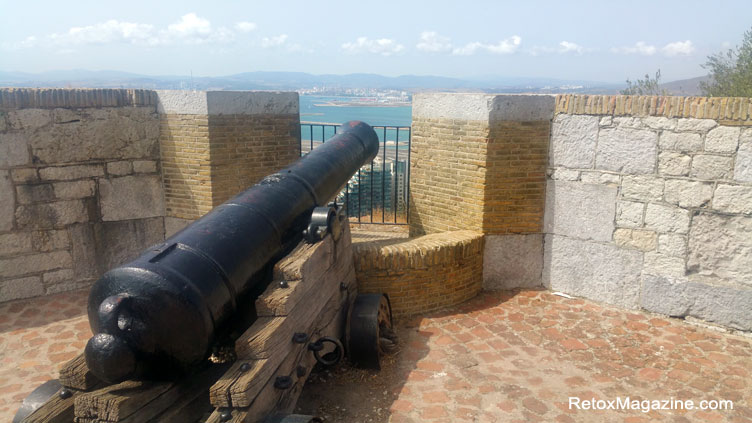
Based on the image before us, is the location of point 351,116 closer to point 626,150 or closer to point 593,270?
point 593,270

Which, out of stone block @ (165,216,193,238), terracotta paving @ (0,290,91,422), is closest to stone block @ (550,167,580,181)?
stone block @ (165,216,193,238)

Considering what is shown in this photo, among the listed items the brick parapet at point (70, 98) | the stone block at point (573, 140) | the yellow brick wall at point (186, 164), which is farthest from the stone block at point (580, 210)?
the brick parapet at point (70, 98)

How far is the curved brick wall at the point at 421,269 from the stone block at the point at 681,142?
1.98 metres

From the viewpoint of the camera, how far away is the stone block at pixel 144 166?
6191 millimetres

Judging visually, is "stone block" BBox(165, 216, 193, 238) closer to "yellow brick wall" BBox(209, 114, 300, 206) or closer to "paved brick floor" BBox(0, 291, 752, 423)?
"yellow brick wall" BBox(209, 114, 300, 206)

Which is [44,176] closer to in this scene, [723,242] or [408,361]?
[408,361]

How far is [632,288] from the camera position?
544cm

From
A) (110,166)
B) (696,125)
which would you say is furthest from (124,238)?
(696,125)

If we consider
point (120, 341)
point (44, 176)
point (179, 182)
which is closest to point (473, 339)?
point (120, 341)

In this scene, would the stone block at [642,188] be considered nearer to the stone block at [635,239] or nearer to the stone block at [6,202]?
the stone block at [635,239]

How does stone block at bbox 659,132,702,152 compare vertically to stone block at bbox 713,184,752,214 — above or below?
above

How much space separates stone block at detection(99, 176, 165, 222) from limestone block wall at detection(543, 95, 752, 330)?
14.8 feet

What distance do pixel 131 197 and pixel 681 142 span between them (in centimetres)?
580

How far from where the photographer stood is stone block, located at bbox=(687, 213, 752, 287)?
4781 millimetres
